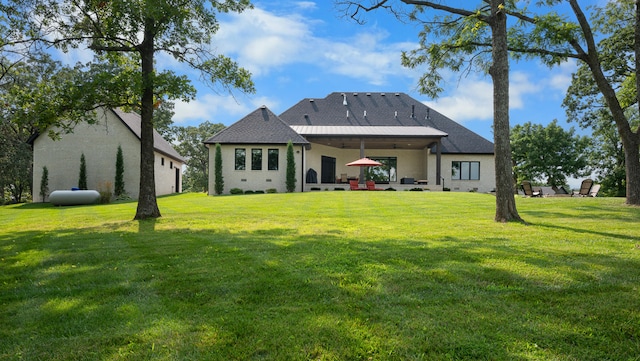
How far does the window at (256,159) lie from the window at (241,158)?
523 millimetres

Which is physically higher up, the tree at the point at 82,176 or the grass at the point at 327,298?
the tree at the point at 82,176

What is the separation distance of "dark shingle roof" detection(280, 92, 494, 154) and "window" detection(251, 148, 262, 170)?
6.03 m

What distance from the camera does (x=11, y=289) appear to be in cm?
403

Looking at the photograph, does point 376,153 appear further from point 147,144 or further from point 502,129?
point 147,144

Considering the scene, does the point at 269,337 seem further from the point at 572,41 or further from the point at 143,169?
the point at 572,41

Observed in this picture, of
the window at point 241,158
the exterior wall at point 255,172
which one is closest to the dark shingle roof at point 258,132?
the exterior wall at point 255,172

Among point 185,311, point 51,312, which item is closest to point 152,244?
point 51,312

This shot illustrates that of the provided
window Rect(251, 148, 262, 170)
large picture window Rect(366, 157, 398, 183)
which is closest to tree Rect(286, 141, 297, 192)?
window Rect(251, 148, 262, 170)

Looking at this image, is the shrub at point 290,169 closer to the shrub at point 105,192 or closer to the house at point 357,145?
the house at point 357,145

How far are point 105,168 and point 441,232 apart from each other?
23.3m

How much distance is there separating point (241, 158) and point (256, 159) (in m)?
0.99

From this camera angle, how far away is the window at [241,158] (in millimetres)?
24281

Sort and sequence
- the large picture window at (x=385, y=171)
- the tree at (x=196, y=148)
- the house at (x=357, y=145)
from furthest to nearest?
the tree at (x=196, y=148) < the large picture window at (x=385, y=171) < the house at (x=357, y=145)

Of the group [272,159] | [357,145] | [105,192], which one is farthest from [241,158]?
[357,145]
